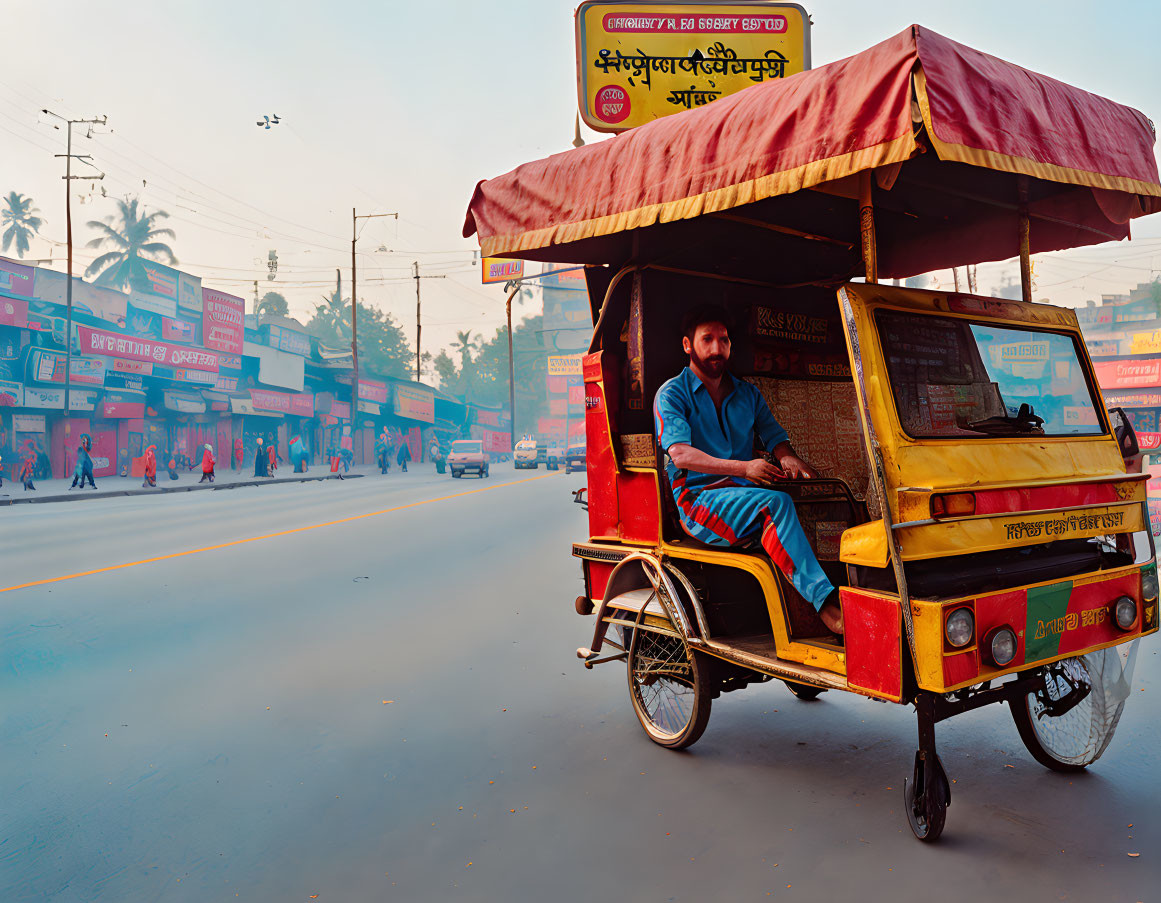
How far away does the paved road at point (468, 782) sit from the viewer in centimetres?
285

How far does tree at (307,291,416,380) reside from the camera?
75.9 m

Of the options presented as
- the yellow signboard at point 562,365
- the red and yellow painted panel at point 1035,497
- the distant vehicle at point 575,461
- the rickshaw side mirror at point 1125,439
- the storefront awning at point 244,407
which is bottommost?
the distant vehicle at point 575,461

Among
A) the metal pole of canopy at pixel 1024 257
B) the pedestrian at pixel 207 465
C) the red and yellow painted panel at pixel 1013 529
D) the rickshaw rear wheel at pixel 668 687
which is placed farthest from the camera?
the pedestrian at pixel 207 465

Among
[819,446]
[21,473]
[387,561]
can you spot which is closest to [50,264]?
[21,473]

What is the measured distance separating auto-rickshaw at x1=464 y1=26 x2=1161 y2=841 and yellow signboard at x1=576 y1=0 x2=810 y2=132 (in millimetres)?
4198

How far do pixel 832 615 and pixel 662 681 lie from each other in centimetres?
127

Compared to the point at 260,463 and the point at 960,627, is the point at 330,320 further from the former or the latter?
the point at 960,627

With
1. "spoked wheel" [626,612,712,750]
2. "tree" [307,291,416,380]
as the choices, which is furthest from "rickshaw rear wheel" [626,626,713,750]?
"tree" [307,291,416,380]

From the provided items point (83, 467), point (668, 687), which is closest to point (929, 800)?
point (668, 687)

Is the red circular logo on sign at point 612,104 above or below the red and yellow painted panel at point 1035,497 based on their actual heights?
above

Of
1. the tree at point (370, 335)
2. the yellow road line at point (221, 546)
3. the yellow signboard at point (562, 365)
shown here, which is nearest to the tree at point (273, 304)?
the tree at point (370, 335)

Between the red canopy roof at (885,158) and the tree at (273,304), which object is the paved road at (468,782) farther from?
the tree at (273,304)

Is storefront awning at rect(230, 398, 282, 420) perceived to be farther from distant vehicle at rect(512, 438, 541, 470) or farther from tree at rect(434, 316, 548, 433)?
tree at rect(434, 316, 548, 433)

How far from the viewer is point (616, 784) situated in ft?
12.0
